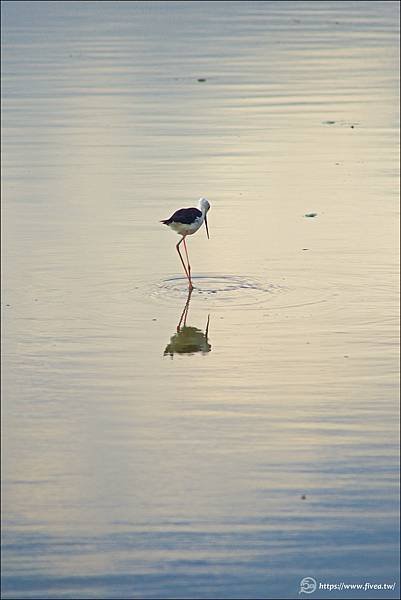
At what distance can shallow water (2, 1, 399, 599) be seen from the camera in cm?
638

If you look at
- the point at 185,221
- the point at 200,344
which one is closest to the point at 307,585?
the point at 200,344

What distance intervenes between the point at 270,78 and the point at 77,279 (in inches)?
427

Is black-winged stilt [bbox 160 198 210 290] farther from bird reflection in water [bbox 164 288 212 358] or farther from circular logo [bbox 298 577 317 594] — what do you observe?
circular logo [bbox 298 577 317 594]

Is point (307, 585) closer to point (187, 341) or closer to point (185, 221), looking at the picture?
point (187, 341)

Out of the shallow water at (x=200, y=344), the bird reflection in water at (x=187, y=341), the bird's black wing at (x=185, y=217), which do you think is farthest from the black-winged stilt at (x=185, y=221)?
the bird reflection in water at (x=187, y=341)

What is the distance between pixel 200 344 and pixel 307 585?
348cm

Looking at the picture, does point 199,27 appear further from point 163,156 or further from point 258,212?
point 258,212

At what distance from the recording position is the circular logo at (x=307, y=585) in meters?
6.01

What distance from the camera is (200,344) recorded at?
9383 millimetres

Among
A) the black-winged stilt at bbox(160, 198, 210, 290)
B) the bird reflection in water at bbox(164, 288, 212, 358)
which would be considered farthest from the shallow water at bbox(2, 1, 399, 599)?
the black-winged stilt at bbox(160, 198, 210, 290)

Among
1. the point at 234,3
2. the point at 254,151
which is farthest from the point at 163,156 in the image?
the point at 234,3

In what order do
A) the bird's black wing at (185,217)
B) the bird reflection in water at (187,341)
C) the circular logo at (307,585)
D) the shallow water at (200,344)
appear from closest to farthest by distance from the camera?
the circular logo at (307,585), the shallow water at (200,344), the bird reflection in water at (187,341), the bird's black wing at (185,217)

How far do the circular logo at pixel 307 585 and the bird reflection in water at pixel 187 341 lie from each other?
3.29m

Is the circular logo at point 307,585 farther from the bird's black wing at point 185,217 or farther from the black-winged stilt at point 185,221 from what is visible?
the bird's black wing at point 185,217
